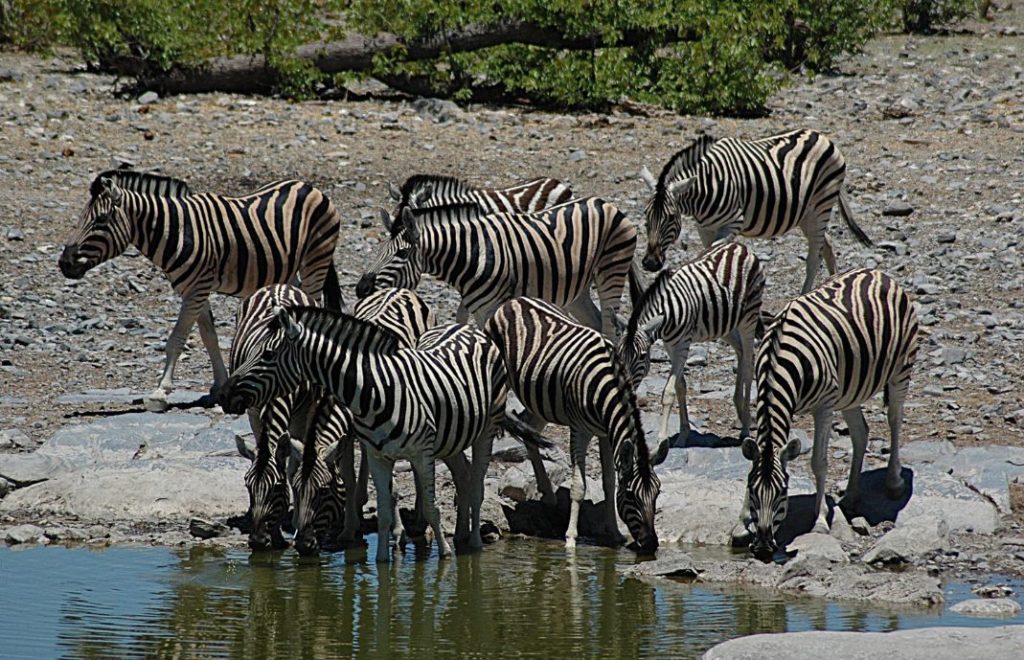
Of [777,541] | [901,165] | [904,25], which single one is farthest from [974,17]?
[777,541]

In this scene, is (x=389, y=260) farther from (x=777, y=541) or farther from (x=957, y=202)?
(x=957, y=202)

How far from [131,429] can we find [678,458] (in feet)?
12.7

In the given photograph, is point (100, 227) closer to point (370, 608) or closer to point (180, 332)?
point (180, 332)

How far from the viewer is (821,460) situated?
9977 mm

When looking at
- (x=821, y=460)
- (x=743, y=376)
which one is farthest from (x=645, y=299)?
(x=821, y=460)

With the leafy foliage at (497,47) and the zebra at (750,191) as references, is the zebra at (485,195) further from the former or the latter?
the leafy foliage at (497,47)

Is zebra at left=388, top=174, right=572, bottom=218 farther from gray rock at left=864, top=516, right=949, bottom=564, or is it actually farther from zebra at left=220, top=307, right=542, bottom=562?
gray rock at left=864, top=516, right=949, bottom=564

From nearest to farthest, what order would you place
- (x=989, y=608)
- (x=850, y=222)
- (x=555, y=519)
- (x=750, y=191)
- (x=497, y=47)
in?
(x=989, y=608) → (x=555, y=519) → (x=750, y=191) → (x=850, y=222) → (x=497, y=47)

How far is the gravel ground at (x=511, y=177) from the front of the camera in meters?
13.7

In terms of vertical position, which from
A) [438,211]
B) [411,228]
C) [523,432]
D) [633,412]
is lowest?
[523,432]

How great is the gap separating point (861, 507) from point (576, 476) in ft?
6.17

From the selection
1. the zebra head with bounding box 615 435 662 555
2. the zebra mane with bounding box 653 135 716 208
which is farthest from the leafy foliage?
the zebra head with bounding box 615 435 662 555

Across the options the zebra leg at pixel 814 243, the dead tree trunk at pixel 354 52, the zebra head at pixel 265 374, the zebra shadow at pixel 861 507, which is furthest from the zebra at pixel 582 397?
the dead tree trunk at pixel 354 52

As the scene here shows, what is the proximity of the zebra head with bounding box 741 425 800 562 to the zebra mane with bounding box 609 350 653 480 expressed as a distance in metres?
0.57
